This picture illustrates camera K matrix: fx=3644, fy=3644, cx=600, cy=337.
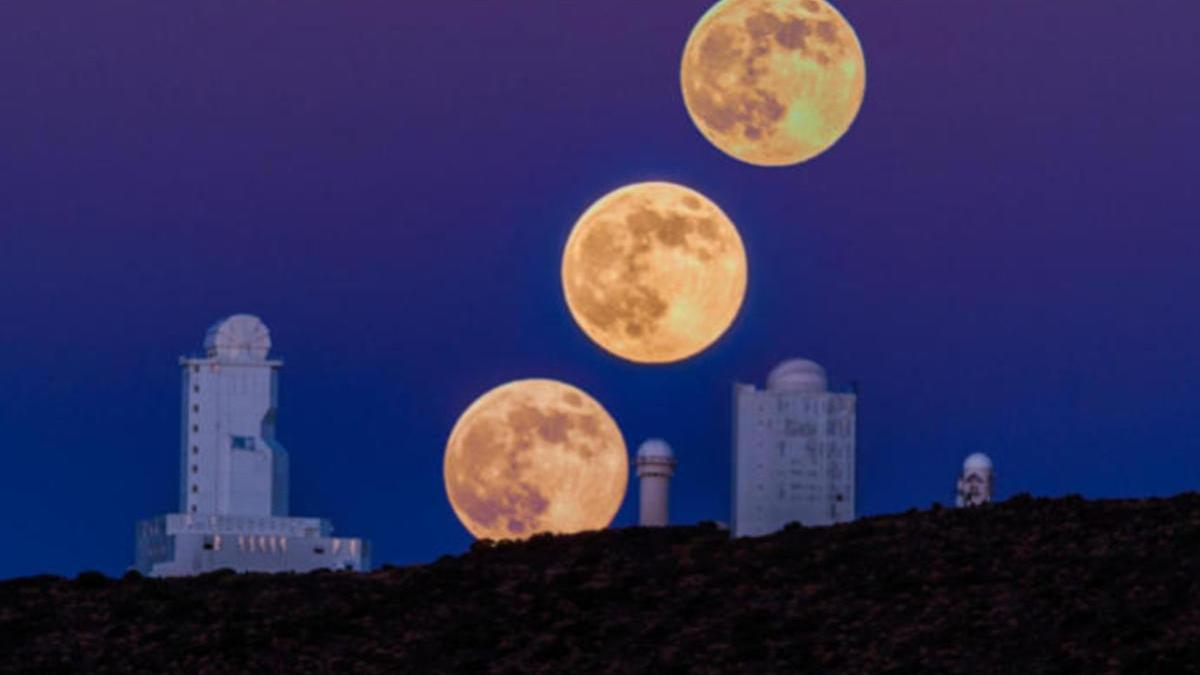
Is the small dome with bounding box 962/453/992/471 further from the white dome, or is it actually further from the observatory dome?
the observatory dome

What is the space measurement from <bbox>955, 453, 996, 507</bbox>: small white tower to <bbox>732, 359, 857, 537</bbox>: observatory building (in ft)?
40.2

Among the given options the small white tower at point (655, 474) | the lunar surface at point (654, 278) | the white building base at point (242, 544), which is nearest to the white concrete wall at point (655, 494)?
the small white tower at point (655, 474)

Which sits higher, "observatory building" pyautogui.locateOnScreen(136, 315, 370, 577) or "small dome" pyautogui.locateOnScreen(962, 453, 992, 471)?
"observatory building" pyautogui.locateOnScreen(136, 315, 370, 577)

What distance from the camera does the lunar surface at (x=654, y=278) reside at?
63531mm

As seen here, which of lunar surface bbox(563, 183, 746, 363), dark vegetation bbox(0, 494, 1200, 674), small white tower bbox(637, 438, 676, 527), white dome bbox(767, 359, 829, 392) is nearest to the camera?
dark vegetation bbox(0, 494, 1200, 674)

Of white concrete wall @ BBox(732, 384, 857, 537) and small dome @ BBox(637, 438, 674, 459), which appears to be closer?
white concrete wall @ BBox(732, 384, 857, 537)

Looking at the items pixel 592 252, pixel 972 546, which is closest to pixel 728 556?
pixel 972 546

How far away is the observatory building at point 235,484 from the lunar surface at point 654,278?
50890 millimetres

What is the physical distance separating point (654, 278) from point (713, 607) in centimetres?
1091

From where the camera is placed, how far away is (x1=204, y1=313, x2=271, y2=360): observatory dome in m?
114

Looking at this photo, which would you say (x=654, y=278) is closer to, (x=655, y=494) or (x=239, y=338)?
(x=655, y=494)

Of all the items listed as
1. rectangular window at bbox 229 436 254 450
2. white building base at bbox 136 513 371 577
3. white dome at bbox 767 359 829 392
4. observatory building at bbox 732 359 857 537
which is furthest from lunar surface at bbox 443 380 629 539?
rectangular window at bbox 229 436 254 450

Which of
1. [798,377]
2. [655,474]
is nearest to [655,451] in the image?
[655,474]

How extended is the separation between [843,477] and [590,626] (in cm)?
1554
